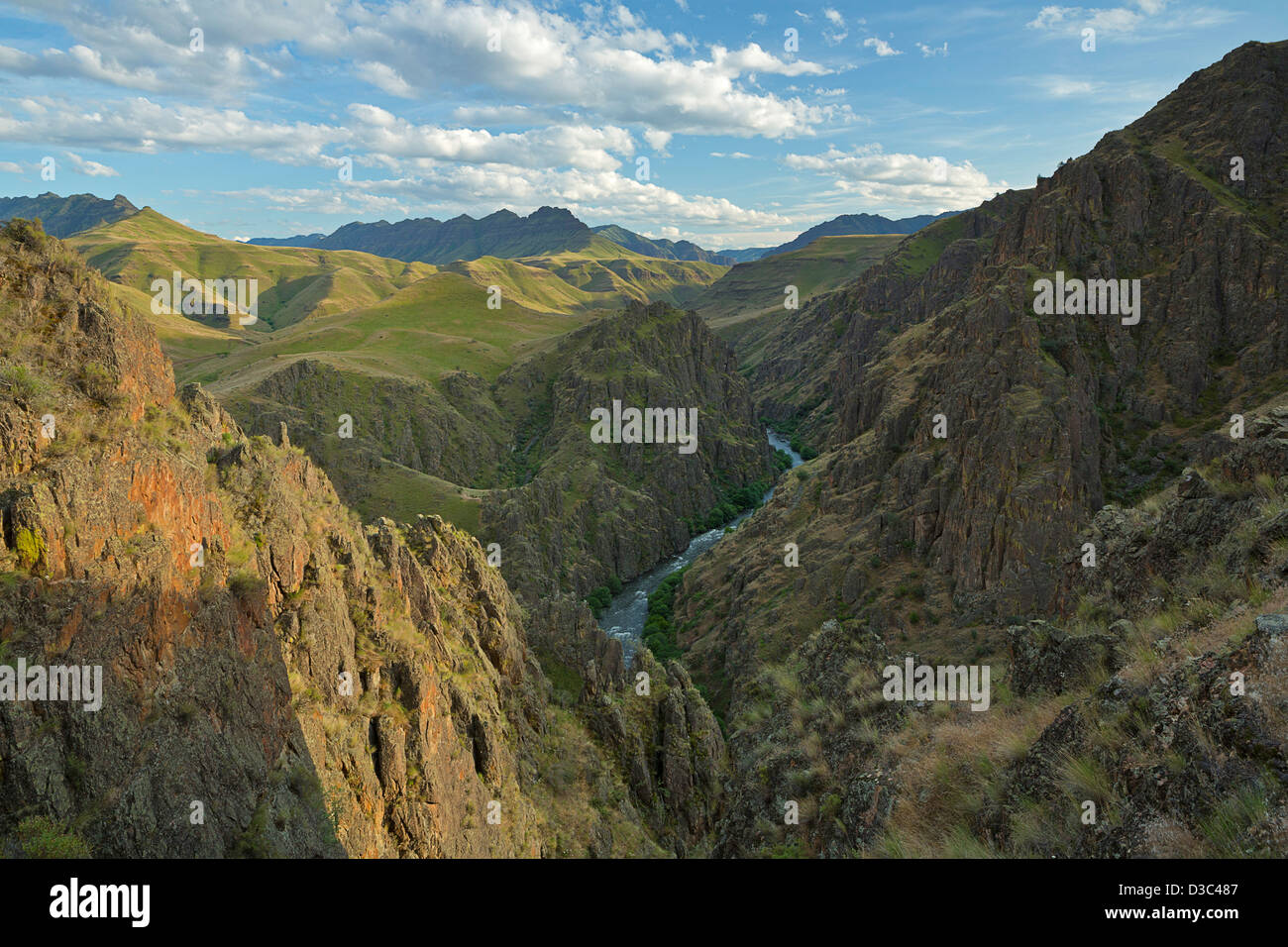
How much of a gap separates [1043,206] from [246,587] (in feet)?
359

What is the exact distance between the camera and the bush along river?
9175cm

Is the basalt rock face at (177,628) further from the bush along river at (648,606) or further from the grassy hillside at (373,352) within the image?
the grassy hillside at (373,352)

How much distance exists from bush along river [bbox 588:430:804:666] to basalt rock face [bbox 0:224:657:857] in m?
51.2

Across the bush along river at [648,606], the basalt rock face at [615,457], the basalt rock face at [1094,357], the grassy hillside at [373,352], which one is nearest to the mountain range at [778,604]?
the basalt rock face at [1094,357]

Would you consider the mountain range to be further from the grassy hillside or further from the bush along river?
the grassy hillside

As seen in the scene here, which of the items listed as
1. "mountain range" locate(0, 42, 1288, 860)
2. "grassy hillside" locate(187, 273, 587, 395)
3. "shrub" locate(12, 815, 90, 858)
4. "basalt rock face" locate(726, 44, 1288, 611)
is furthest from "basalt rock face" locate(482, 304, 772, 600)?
"shrub" locate(12, 815, 90, 858)

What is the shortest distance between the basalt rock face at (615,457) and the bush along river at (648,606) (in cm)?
303

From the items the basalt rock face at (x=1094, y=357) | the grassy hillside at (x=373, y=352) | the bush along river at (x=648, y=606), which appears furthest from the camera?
the grassy hillside at (x=373, y=352)

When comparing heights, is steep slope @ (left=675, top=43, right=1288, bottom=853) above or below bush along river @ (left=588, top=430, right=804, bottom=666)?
above

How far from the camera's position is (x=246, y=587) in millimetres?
19188

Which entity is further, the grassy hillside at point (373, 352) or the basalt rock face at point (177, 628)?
the grassy hillside at point (373, 352)

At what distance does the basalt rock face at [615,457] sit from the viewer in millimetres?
105312
